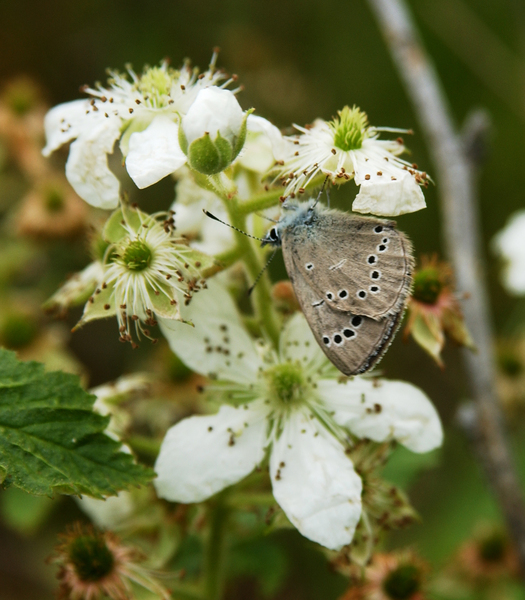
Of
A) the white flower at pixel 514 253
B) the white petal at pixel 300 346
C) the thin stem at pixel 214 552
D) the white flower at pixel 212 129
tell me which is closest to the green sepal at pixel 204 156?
the white flower at pixel 212 129

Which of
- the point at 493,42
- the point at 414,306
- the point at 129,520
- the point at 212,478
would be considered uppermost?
the point at 493,42

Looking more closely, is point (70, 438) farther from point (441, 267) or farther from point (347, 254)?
point (441, 267)

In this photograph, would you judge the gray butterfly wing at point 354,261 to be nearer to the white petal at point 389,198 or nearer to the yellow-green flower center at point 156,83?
the white petal at point 389,198

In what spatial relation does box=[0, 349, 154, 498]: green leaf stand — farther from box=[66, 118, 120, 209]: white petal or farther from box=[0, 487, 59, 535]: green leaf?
box=[0, 487, 59, 535]: green leaf

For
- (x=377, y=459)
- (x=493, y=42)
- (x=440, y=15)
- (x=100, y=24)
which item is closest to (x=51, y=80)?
(x=100, y=24)

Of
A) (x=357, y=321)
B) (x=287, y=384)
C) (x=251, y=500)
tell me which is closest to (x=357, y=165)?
(x=357, y=321)

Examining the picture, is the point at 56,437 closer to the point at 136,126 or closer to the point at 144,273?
the point at 144,273

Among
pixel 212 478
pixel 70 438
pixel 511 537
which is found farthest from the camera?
pixel 511 537

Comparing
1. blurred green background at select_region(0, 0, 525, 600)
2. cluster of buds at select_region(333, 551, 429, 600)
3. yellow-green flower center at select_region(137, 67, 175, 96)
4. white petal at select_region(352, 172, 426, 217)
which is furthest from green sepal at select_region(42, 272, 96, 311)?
blurred green background at select_region(0, 0, 525, 600)
